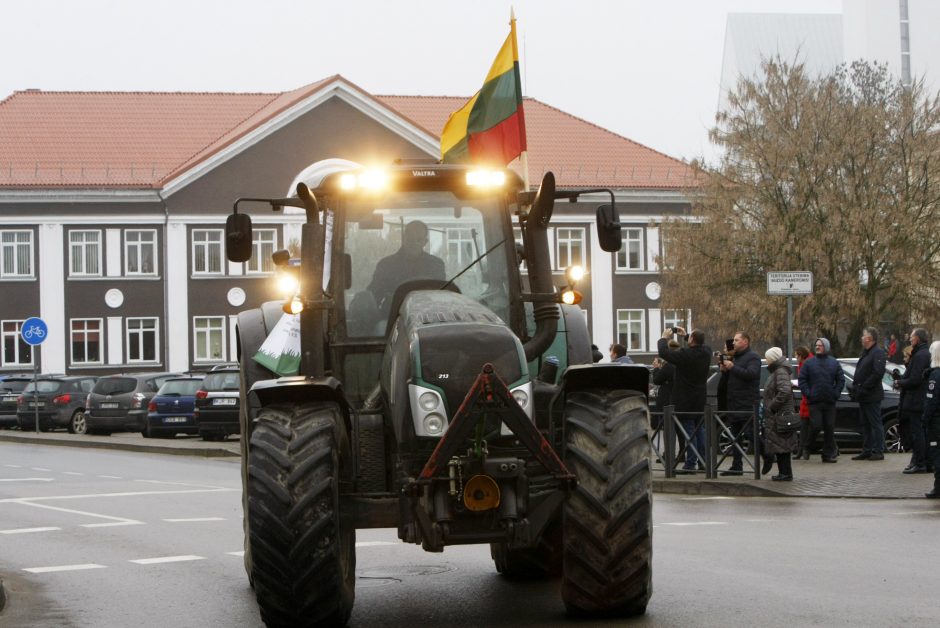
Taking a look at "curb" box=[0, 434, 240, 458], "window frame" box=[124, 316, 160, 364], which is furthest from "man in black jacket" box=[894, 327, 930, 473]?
"window frame" box=[124, 316, 160, 364]

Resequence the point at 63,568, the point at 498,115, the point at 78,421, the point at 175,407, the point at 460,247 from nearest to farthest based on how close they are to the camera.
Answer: the point at 460,247, the point at 63,568, the point at 498,115, the point at 175,407, the point at 78,421

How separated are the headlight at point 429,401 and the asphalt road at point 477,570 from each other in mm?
1431

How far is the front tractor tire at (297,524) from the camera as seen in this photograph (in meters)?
7.83

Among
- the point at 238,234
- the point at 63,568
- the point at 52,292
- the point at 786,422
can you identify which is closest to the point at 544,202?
the point at 238,234

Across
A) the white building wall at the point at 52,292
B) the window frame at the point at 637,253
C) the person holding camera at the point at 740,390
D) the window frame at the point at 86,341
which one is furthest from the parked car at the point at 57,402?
the window frame at the point at 637,253

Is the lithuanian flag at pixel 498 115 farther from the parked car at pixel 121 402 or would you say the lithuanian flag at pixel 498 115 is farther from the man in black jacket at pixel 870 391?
the parked car at pixel 121 402

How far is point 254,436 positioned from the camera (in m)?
8.15

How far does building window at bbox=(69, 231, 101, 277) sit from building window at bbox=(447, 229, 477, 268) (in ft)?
165

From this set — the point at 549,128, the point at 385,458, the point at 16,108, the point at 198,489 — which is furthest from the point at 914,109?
the point at 385,458

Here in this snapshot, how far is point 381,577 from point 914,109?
37.1 meters

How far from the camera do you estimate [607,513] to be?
7965 mm

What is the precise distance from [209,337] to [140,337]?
8.33 ft

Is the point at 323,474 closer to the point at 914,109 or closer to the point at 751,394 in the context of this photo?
the point at 751,394

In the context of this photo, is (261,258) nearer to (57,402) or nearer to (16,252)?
(16,252)
